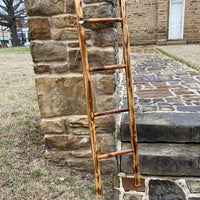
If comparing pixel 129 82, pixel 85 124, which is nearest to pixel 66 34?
pixel 129 82

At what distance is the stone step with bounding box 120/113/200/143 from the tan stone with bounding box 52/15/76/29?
1.11 metres

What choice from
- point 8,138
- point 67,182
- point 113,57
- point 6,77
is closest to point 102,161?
point 67,182

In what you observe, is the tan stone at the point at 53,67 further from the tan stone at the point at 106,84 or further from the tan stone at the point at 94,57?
the tan stone at the point at 106,84

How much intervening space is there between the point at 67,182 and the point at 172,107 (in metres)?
1.56

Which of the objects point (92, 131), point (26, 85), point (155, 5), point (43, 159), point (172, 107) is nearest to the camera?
point (92, 131)

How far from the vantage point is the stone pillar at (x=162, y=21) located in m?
11.1

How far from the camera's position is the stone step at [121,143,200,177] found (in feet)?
6.65

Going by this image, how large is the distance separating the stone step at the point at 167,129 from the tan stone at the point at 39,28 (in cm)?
116

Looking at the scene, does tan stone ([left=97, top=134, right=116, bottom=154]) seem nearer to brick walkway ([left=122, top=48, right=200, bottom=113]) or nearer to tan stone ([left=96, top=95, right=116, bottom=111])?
tan stone ([left=96, top=95, right=116, bottom=111])

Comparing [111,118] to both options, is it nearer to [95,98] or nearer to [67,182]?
[95,98]

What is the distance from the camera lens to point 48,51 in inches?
76.2

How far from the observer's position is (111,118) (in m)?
2.04

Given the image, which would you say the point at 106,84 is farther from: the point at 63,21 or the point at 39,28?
the point at 39,28

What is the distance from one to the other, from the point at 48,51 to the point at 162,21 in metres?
10.9
